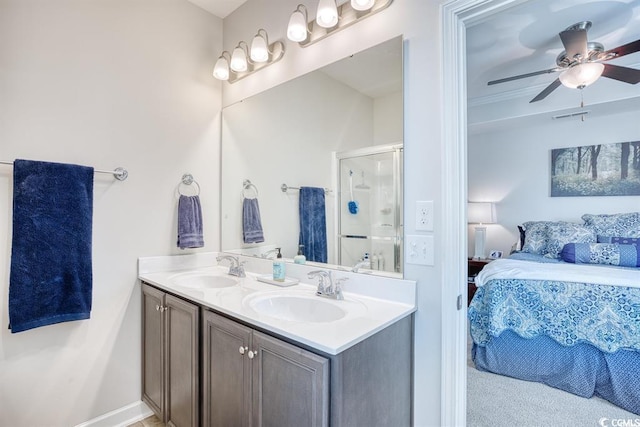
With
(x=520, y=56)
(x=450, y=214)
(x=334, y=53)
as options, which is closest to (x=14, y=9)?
(x=334, y=53)

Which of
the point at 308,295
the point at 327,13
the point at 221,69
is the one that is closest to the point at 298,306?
the point at 308,295

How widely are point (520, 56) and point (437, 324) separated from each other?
2816mm

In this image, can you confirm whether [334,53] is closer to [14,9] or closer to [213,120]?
[213,120]

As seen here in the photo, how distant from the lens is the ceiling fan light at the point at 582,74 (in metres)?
2.38

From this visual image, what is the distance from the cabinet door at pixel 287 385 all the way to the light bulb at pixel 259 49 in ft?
5.45

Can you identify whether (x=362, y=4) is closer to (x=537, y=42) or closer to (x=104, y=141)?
(x=104, y=141)

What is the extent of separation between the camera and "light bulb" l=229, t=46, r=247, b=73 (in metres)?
2.10

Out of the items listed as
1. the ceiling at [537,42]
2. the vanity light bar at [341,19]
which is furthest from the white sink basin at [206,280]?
the ceiling at [537,42]

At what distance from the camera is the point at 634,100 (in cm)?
308

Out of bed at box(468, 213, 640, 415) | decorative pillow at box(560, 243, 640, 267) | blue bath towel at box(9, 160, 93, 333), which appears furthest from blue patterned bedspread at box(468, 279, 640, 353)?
blue bath towel at box(9, 160, 93, 333)

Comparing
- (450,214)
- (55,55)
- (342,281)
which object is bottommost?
(342,281)

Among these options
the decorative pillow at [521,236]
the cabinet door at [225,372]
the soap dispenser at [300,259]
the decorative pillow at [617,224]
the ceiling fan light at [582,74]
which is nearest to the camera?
the cabinet door at [225,372]

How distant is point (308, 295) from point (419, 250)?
58 cm

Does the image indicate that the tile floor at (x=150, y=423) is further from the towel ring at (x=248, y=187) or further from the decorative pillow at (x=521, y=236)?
the decorative pillow at (x=521, y=236)
